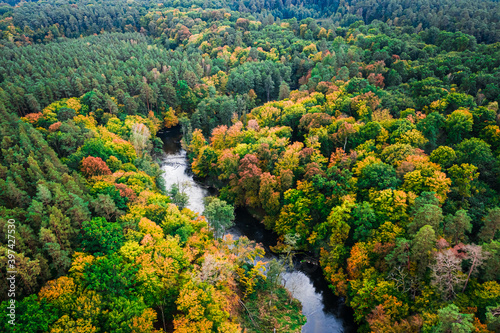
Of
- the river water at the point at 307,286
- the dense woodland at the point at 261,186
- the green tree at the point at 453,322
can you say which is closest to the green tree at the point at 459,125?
the dense woodland at the point at 261,186

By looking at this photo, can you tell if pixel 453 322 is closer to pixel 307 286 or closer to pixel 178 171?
pixel 307 286

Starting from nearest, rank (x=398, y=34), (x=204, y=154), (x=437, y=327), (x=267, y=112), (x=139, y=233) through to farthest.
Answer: (x=437, y=327) < (x=139, y=233) < (x=204, y=154) < (x=267, y=112) < (x=398, y=34)

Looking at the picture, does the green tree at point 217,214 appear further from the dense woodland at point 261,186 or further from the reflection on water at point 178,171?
the reflection on water at point 178,171

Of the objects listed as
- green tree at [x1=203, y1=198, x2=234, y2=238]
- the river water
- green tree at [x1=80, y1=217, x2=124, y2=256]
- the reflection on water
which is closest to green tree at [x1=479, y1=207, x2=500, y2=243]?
the river water

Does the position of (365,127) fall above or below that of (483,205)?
above

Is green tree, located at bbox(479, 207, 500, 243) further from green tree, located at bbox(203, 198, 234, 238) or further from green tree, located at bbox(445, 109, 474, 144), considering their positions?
green tree, located at bbox(203, 198, 234, 238)

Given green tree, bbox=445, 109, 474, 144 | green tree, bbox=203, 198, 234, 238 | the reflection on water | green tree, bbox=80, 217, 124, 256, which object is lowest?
the reflection on water

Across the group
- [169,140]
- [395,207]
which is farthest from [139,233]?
[169,140]

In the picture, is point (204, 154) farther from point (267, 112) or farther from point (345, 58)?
point (345, 58)
